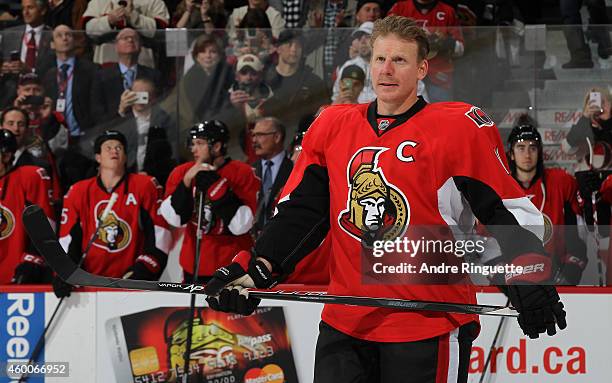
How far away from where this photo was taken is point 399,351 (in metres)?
2.61

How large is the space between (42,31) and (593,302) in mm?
2835

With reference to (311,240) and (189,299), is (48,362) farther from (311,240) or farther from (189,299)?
(311,240)

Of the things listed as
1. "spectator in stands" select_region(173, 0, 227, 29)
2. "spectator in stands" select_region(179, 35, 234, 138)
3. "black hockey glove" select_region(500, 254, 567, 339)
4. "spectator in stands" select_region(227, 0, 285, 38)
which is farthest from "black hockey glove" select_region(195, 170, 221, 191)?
"black hockey glove" select_region(500, 254, 567, 339)

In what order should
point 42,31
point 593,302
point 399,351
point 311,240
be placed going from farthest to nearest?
point 42,31 → point 593,302 → point 311,240 → point 399,351

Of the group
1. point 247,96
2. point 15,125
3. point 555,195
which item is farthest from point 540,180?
point 15,125

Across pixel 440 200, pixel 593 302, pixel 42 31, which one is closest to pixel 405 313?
pixel 440 200

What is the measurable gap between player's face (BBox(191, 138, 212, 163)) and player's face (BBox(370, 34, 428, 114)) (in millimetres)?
2120

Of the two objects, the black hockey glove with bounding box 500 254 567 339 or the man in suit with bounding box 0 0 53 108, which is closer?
the black hockey glove with bounding box 500 254 567 339

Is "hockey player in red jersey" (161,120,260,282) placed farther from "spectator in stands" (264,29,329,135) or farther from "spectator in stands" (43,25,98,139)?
"spectator in stands" (43,25,98,139)

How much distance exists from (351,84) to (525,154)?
0.83 meters

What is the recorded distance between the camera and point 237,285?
8.98 ft

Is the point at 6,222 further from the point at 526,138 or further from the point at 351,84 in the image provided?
the point at 526,138

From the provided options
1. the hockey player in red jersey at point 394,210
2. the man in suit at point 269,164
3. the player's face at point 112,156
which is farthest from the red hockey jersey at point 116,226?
the hockey player in red jersey at point 394,210

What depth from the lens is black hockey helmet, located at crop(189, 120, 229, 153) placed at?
4750 millimetres
